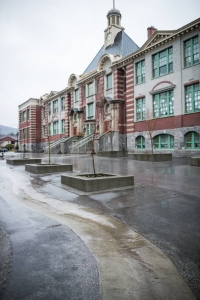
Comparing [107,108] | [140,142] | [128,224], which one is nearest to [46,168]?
[128,224]

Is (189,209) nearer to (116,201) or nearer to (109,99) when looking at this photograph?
(116,201)

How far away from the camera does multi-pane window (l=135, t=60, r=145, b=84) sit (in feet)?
89.4

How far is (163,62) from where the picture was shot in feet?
80.7

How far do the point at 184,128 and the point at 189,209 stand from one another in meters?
18.4

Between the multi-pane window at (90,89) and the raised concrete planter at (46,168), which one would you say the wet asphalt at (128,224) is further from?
the multi-pane window at (90,89)

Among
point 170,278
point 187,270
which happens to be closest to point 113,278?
point 170,278

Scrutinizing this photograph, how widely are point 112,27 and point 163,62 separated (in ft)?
52.6

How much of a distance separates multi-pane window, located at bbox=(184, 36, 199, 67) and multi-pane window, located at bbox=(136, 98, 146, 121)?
265 inches

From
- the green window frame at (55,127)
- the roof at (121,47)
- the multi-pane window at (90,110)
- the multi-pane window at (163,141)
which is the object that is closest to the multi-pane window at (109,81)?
the roof at (121,47)

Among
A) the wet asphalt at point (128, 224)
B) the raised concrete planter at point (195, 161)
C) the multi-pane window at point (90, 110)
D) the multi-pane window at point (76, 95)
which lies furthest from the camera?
the multi-pane window at point (76, 95)

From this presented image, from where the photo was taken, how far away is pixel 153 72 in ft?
84.4

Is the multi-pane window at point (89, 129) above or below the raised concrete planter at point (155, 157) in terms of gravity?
above

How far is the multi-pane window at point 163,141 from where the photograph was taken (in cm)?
2378

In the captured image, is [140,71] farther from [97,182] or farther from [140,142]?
[97,182]
